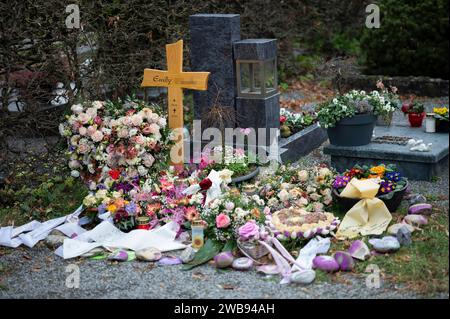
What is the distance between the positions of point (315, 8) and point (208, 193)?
8170 mm

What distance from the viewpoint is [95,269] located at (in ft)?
20.7

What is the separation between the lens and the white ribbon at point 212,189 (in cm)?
717

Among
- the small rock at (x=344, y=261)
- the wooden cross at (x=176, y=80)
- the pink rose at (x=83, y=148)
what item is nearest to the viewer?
the small rock at (x=344, y=261)

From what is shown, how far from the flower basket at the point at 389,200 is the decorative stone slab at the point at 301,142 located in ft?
5.81

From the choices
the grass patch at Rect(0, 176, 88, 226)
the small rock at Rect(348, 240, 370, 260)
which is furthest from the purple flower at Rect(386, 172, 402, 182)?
the grass patch at Rect(0, 176, 88, 226)

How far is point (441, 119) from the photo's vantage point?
868 centimetres

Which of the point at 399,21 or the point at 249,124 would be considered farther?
the point at 399,21

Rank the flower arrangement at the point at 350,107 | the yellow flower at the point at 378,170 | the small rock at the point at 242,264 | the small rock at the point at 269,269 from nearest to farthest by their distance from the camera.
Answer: the small rock at the point at 269,269 → the small rock at the point at 242,264 → the yellow flower at the point at 378,170 → the flower arrangement at the point at 350,107

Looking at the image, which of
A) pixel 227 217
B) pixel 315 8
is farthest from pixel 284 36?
pixel 227 217

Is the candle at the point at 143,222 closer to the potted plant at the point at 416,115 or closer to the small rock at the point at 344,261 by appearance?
the small rock at the point at 344,261

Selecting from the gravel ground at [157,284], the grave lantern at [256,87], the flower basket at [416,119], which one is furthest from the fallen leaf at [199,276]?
the flower basket at [416,119]

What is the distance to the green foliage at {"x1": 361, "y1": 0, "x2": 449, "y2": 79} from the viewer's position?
12062 millimetres

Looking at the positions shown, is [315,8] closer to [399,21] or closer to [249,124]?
[399,21]

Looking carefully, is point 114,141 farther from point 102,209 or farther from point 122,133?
point 102,209
